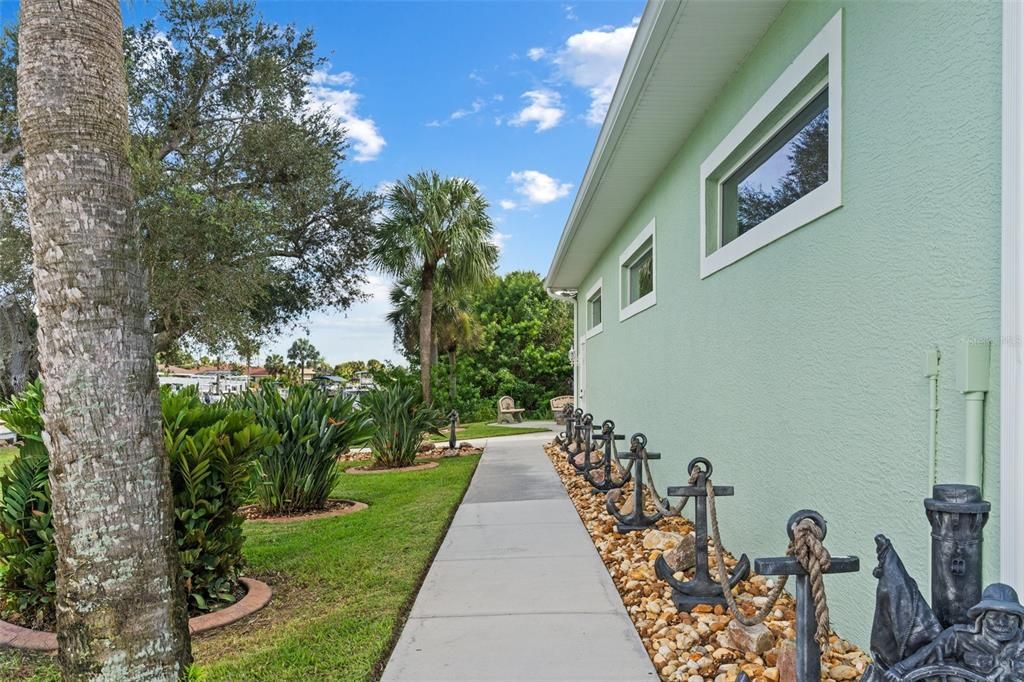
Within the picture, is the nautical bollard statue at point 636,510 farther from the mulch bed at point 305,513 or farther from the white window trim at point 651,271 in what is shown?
the mulch bed at point 305,513

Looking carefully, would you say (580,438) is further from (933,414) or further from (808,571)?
(808,571)

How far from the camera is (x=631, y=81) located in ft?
15.5

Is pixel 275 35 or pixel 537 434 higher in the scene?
pixel 275 35

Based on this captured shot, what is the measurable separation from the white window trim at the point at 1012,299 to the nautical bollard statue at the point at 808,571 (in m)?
0.49

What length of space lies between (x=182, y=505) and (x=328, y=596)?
113 centimetres

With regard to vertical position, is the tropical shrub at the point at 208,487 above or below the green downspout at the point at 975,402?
below

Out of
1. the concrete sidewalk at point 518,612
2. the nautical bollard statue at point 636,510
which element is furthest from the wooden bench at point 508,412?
the nautical bollard statue at point 636,510

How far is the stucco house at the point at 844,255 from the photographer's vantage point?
2.23m

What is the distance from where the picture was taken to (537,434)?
17.7 meters

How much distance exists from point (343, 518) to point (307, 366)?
80716 millimetres

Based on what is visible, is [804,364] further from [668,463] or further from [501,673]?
[668,463]

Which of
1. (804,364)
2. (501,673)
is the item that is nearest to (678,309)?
(804,364)

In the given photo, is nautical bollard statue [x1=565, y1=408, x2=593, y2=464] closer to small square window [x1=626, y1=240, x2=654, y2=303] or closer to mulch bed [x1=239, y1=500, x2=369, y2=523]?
small square window [x1=626, y1=240, x2=654, y2=303]

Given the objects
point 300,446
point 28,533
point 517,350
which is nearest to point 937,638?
point 28,533
